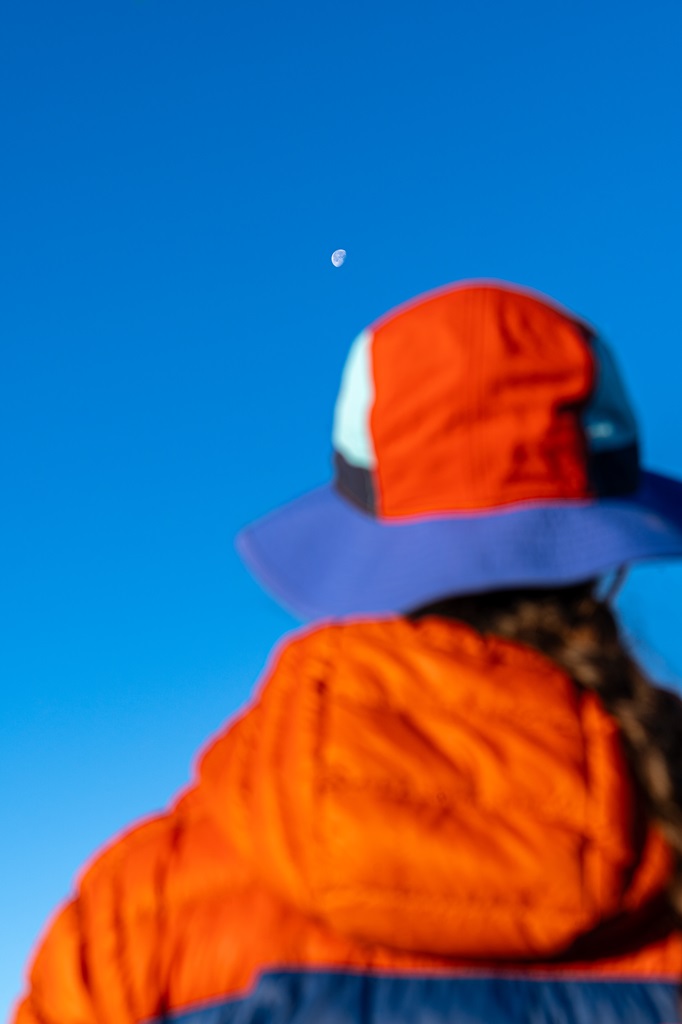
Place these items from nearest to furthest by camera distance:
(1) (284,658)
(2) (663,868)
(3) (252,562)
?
1. (2) (663,868)
2. (1) (284,658)
3. (3) (252,562)

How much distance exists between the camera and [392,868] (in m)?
2.23

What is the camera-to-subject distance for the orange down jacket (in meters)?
2.26

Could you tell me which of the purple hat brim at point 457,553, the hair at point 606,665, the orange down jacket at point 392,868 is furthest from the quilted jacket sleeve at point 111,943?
the hair at point 606,665

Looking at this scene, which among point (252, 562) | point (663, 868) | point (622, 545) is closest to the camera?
point (663, 868)

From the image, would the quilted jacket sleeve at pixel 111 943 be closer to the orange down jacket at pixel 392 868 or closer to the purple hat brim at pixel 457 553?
the orange down jacket at pixel 392 868

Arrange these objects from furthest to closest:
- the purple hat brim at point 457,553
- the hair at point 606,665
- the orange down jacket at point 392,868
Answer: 1. the purple hat brim at point 457,553
2. the hair at point 606,665
3. the orange down jacket at point 392,868

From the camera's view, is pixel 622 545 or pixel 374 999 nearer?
pixel 374 999

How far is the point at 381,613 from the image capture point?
267 cm

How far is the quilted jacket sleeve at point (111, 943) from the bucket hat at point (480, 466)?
60 cm

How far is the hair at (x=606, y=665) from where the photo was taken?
8.15ft

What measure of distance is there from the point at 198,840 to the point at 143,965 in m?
0.25

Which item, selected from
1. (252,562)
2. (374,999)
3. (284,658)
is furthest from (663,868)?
(252,562)

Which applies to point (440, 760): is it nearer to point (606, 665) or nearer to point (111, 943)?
point (606, 665)

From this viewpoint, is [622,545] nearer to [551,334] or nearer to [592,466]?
[592,466]
